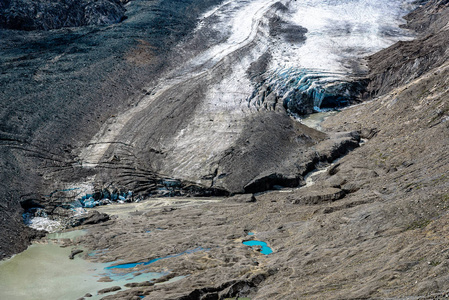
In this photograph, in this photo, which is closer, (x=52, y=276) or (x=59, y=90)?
(x=52, y=276)

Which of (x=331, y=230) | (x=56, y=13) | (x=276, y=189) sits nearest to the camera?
(x=331, y=230)

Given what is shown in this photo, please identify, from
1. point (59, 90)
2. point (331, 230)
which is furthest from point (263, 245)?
point (59, 90)

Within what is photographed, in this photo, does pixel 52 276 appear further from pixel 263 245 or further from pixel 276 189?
pixel 276 189

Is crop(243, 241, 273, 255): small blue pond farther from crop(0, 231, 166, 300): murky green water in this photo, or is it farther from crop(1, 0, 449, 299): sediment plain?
crop(0, 231, 166, 300): murky green water

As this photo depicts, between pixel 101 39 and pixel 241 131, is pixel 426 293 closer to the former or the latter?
pixel 241 131

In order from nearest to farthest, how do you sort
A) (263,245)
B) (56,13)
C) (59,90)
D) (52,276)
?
(52,276)
(263,245)
(59,90)
(56,13)

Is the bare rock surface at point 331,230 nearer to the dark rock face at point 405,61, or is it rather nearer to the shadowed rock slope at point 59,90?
the shadowed rock slope at point 59,90

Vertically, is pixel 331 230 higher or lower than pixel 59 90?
lower

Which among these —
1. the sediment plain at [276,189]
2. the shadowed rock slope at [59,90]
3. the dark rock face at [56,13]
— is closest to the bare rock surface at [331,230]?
the sediment plain at [276,189]
